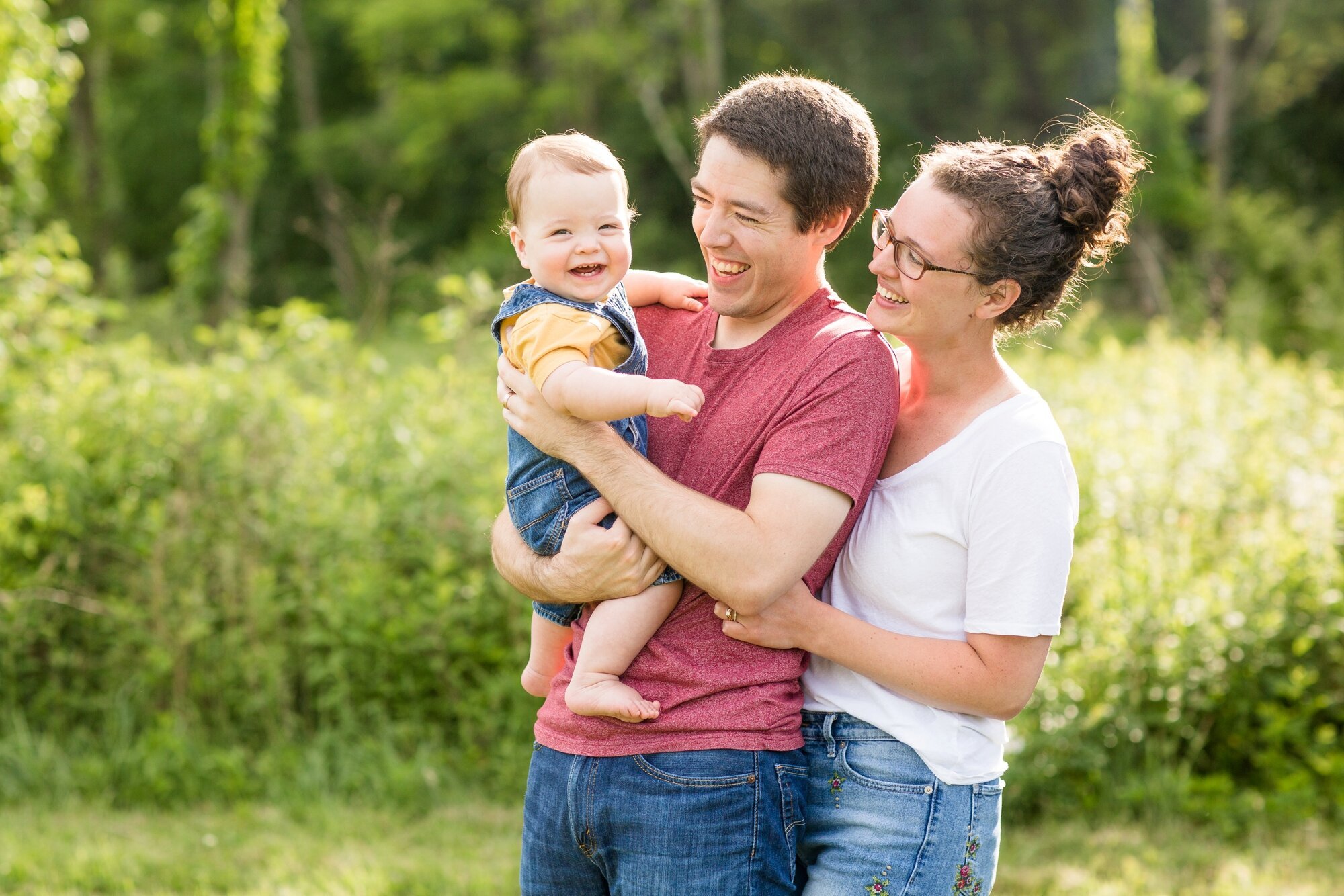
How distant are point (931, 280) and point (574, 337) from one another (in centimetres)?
61

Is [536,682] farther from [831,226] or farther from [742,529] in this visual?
[831,226]

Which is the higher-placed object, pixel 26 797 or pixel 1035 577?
pixel 1035 577

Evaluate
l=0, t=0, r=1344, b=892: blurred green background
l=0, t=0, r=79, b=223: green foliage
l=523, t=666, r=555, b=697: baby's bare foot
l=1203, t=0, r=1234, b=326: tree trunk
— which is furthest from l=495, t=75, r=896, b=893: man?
l=1203, t=0, r=1234, b=326: tree trunk

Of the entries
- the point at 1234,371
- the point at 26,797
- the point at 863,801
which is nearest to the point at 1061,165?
the point at 863,801

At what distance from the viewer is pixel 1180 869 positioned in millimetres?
3875

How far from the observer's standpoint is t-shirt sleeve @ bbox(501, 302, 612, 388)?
6.71ft

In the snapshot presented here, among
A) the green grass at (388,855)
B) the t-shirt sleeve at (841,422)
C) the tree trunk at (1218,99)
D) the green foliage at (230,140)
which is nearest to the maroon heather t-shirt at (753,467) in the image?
the t-shirt sleeve at (841,422)

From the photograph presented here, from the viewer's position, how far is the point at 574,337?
80.9 inches

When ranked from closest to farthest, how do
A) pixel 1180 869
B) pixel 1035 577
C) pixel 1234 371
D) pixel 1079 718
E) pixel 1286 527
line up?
pixel 1035 577, pixel 1180 869, pixel 1079 718, pixel 1286 527, pixel 1234 371

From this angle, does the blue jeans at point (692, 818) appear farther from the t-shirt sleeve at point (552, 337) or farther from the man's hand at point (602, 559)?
the t-shirt sleeve at point (552, 337)

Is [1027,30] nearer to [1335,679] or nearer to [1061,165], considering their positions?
[1335,679]

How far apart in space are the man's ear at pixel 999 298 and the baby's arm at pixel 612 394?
0.51 metres

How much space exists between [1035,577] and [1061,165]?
0.70 metres

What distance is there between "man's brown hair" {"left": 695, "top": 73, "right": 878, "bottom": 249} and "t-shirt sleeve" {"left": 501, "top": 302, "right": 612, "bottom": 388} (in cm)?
38
